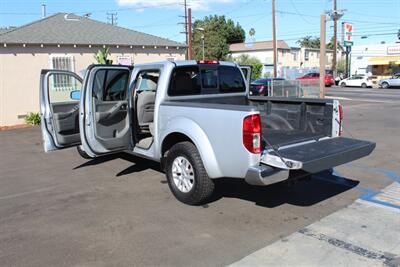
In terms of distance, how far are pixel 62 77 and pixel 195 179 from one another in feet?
42.4

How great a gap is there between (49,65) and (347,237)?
49.1 feet

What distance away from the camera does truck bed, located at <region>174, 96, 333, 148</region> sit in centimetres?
568

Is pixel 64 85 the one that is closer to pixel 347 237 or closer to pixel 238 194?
pixel 238 194

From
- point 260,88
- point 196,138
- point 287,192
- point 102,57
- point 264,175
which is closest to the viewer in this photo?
point 264,175

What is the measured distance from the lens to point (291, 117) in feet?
20.3

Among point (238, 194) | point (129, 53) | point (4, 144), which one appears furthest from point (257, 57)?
point (238, 194)

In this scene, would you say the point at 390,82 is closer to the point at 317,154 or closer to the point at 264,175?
the point at 317,154

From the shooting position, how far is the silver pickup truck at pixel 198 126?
4.55m

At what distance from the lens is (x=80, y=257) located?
400 cm

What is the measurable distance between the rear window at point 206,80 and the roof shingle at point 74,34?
11.6m

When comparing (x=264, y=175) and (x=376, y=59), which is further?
(x=376, y=59)

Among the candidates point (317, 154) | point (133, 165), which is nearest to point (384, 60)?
point (133, 165)

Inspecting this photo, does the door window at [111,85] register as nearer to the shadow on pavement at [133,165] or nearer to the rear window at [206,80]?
the rear window at [206,80]

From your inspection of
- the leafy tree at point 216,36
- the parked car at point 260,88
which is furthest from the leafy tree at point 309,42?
the parked car at point 260,88
